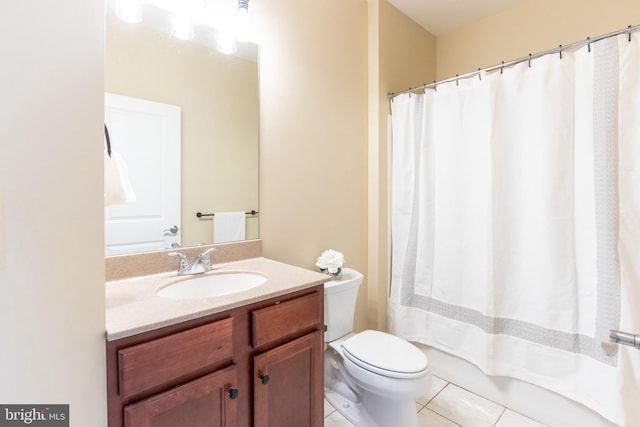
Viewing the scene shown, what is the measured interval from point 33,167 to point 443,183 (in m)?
1.93

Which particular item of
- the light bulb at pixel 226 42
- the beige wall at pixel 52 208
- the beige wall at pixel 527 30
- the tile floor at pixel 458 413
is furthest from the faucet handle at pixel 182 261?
the beige wall at pixel 527 30

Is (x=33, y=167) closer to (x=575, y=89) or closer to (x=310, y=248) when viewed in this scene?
(x=310, y=248)

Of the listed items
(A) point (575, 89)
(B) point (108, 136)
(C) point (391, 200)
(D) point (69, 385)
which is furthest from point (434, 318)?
(B) point (108, 136)

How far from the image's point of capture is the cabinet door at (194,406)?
809 millimetres

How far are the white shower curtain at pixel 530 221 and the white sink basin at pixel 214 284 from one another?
1.18 metres

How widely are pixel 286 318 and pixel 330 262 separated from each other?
657 millimetres

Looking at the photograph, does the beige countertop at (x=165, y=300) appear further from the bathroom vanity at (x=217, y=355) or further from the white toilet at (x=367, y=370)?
the white toilet at (x=367, y=370)

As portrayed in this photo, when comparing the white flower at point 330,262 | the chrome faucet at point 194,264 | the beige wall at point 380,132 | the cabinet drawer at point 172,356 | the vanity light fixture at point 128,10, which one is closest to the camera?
the cabinet drawer at point 172,356

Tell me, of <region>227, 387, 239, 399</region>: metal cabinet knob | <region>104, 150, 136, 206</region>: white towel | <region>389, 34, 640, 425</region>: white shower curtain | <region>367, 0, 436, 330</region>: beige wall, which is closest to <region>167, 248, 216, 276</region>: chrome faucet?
<region>104, 150, 136, 206</region>: white towel

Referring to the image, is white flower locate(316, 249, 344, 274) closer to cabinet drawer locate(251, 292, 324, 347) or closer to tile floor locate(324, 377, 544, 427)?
cabinet drawer locate(251, 292, 324, 347)

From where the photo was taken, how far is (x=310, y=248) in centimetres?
187

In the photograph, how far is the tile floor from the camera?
5.33ft

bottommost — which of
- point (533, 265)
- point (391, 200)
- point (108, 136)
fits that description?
point (533, 265)

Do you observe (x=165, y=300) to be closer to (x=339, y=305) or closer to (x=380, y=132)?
(x=339, y=305)
